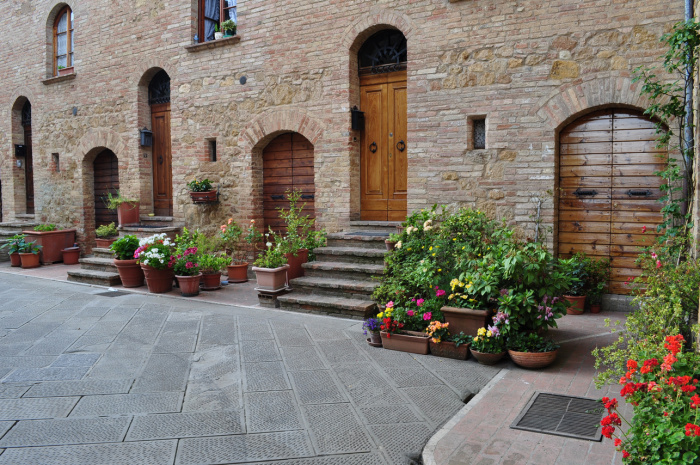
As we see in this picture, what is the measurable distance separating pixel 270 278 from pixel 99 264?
4052mm

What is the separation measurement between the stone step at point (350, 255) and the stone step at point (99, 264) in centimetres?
410

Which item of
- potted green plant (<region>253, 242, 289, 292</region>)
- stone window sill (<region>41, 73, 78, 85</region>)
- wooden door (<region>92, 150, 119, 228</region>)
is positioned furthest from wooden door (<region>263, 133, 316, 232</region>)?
stone window sill (<region>41, 73, 78, 85</region>)

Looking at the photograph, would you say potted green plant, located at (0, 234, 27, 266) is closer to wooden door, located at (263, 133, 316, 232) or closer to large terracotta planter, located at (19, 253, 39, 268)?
large terracotta planter, located at (19, 253, 39, 268)

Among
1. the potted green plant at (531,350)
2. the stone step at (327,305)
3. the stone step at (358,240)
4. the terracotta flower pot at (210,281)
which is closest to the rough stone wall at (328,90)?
the stone step at (358,240)

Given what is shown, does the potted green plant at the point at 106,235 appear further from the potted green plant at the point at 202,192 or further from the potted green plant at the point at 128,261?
the potted green plant at the point at 202,192

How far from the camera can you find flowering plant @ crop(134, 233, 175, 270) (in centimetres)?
760

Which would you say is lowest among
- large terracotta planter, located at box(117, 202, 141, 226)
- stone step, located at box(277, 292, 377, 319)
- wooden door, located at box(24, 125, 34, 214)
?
stone step, located at box(277, 292, 377, 319)

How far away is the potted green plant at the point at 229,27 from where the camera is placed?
8.98 m

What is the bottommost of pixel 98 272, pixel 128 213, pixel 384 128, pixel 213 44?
pixel 98 272

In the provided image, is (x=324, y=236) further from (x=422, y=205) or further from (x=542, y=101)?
(x=542, y=101)

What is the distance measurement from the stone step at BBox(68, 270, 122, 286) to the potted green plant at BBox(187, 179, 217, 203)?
74.4 inches

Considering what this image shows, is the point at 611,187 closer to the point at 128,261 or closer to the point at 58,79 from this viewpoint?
the point at 128,261

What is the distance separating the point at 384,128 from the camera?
7961mm

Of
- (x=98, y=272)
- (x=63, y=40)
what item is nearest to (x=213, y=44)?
(x=98, y=272)
